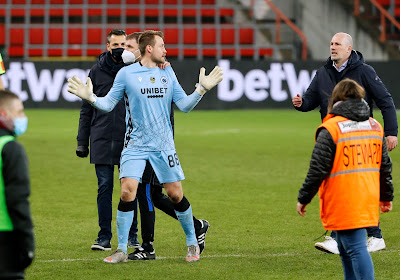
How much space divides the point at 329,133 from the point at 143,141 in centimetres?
213

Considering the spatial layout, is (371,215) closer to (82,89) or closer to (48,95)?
(82,89)

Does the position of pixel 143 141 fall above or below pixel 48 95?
above

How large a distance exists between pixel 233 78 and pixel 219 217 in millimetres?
16568

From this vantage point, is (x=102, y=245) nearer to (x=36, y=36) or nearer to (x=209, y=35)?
(x=209, y=35)

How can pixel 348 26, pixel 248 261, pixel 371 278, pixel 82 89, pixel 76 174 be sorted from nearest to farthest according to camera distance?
1. pixel 371 278
2. pixel 82 89
3. pixel 248 261
4. pixel 76 174
5. pixel 348 26

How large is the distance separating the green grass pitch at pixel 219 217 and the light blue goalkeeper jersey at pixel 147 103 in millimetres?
1053

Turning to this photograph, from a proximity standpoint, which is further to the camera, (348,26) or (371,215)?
(348,26)

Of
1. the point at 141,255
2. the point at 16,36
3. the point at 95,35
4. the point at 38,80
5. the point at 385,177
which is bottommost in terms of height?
the point at 38,80

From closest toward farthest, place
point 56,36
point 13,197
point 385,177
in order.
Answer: point 13,197, point 385,177, point 56,36

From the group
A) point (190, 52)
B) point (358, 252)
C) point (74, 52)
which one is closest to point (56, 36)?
point (74, 52)

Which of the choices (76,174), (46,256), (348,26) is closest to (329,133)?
(46,256)

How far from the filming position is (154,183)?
23.4 feet

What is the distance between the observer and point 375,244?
7434mm

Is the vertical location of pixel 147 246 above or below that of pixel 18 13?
below
